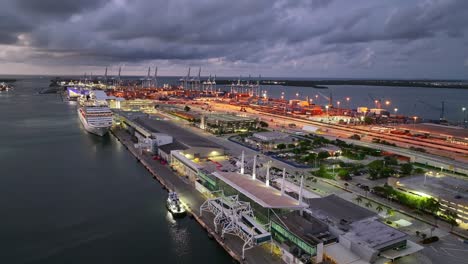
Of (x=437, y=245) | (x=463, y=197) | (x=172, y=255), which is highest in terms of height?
(x=463, y=197)

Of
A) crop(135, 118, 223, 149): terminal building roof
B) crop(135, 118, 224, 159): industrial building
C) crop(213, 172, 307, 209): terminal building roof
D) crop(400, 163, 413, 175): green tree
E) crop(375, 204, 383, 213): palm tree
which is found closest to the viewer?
crop(213, 172, 307, 209): terminal building roof

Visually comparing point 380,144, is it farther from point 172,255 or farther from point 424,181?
point 172,255

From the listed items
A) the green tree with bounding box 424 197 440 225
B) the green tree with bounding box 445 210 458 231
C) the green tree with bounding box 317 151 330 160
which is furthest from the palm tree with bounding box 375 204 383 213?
the green tree with bounding box 317 151 330 160

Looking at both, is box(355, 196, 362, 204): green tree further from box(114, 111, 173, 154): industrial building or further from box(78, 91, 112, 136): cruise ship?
box(78, 91, 112, 136): cruise ship

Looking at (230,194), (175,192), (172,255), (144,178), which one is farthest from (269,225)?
(144,178)

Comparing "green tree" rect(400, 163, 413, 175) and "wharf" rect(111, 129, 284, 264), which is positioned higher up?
"green tree" rect(400, 163, 413, 175)

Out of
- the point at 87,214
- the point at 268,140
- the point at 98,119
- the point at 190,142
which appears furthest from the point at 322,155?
the point at 98,119
